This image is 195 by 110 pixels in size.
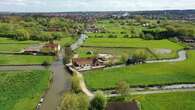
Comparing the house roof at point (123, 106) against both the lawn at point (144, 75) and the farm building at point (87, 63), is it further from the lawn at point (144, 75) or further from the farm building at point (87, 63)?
the farm building at point (87, 63)

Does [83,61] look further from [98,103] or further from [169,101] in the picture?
[98,103]

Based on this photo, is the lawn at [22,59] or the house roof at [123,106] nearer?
the house roof at [123,106]

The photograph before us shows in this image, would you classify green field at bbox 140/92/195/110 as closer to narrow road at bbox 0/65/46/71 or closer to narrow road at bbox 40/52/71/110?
narrow road at bbox 40/52/71/110

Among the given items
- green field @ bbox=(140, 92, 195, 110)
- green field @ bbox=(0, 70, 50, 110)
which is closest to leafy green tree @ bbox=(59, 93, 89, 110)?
green field @ bbox=(0, 70, 50, 110)

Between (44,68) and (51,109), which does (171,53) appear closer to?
(44,68)

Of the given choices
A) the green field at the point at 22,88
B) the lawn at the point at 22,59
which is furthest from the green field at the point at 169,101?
the lawn at the point at 22,59

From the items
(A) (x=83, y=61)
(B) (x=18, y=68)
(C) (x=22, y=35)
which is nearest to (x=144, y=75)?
(A) (x=83, y=61)

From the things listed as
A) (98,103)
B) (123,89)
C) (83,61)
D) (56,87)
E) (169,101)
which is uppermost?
(123,89)
